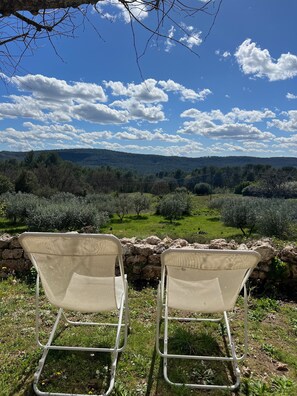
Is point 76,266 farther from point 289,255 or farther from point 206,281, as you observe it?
point 289,255

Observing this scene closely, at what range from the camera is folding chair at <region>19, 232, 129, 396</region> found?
2293mm

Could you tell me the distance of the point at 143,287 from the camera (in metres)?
4.30

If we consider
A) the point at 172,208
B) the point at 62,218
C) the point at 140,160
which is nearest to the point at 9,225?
the point at 62,218

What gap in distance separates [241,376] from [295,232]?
14.2 meters

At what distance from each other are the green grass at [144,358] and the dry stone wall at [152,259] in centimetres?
73

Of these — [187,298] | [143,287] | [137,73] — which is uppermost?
[137,73]

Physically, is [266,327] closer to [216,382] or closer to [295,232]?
[216,382]

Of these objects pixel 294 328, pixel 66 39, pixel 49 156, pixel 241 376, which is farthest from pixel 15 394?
pixel 49 156

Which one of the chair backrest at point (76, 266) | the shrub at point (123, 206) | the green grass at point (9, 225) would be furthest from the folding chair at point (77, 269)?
the shrub at point (123, 206)

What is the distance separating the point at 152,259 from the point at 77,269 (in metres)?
2.19

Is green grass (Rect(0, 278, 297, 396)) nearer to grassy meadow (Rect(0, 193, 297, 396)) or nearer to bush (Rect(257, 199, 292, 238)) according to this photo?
grassy meadow (Rect(0, 193, 297, 396))

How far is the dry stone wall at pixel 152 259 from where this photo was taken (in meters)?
4.29

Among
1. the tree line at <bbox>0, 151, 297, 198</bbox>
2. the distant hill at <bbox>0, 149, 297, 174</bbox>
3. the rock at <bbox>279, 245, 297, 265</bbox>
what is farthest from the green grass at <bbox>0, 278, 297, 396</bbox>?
the distant hill at <bbox>0, 149, 297, 174</bbox>

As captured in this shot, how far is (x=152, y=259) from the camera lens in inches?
178
